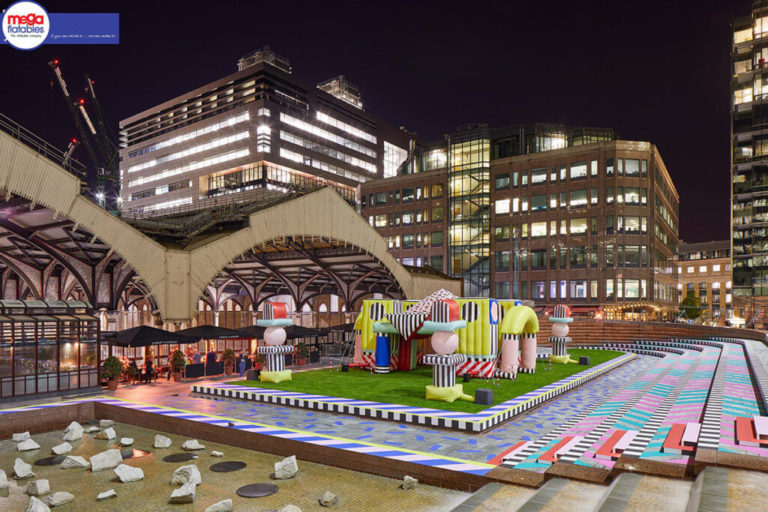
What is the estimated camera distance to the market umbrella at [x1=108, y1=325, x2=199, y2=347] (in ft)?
73.0

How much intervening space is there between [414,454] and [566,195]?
61.4 meters

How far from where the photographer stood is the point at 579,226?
65688 mm

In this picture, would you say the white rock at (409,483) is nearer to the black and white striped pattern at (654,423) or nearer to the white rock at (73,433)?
the black and white striped pattern at (654,423)

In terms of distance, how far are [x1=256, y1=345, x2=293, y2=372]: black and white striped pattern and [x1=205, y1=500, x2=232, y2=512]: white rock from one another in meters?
12.3

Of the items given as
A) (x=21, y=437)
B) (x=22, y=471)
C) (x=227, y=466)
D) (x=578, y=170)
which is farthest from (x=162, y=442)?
(x=578, y=170)

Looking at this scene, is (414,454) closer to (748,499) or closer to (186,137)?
(748,499)

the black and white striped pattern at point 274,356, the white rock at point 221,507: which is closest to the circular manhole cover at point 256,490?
the white rock at point 221,507

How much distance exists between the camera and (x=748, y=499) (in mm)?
6332

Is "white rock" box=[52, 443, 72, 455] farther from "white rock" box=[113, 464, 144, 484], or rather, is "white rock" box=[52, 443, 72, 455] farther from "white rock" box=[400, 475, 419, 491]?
"white rock" box=[400, 475, 419, 491]

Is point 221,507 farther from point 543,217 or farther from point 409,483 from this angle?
point 543,217

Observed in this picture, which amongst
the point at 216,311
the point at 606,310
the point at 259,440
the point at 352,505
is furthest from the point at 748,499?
the point at 606,310

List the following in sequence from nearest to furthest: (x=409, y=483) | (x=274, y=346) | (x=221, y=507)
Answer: (x=221, y=507) → (x=409, y=483) → (x=274, y=346)

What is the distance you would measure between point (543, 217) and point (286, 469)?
62704 mm

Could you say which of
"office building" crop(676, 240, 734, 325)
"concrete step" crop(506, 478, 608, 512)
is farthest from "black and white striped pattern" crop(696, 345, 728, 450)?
"office building" crop(676, 240, 734, 325)
